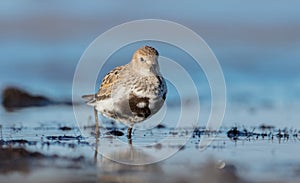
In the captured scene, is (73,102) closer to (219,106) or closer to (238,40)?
(219,106)

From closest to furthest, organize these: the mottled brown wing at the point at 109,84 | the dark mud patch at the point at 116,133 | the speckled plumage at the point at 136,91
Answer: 1. the speckled plumage at the point at 136,91
2. the mottled brown wing at the point at 109,84
3. the dark mud patch at the point at 116,133

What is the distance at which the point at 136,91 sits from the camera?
1005 centimetres

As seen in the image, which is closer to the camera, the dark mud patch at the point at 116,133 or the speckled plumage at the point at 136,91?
the speckled plumage at the point at 136,91

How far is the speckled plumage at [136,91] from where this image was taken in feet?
32.9

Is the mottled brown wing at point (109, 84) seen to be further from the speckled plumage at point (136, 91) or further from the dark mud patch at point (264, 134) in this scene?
the dark mud patch at point (264, 134)

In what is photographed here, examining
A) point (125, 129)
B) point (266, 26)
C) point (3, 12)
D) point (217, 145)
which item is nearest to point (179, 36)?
point (266, 26)

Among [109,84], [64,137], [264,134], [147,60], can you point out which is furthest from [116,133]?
[264,134]

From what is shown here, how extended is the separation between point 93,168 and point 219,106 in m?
6.18

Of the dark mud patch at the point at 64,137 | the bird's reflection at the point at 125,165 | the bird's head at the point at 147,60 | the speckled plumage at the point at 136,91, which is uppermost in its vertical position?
the bird's head at the point at 147,60

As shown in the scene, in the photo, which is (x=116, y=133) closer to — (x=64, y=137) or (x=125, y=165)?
(x=64, y=137)

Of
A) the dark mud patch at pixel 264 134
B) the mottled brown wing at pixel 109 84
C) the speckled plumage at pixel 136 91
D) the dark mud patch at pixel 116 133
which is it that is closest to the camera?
the speckled plumage at pixel 136 91

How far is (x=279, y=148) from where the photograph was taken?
933cm

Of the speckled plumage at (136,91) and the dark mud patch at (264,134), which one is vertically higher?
the speckled plumage at (136,91)

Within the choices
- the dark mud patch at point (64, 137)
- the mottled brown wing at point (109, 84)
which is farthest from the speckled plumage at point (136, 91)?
the dark mud patch at point (64, 137)
